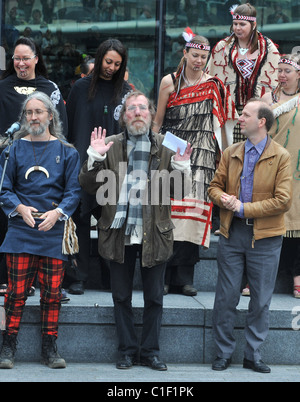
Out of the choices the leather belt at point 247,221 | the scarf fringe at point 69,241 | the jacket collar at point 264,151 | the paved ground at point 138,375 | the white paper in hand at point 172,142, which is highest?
the white paper in hand at point 172,142

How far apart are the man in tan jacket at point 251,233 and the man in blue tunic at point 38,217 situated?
1.07 meters

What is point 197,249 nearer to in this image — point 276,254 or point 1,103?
point 276,254

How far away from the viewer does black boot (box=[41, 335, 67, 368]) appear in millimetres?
5441

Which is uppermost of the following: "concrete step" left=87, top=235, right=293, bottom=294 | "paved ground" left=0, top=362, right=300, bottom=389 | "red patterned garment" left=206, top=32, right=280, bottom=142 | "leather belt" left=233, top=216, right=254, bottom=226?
"red patterned garment" left=206, top=32, right=280, bottom=142

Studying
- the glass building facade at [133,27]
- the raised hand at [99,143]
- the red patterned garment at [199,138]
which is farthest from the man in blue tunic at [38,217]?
the glass building facade at [133,27]

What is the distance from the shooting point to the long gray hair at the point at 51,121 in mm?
5570

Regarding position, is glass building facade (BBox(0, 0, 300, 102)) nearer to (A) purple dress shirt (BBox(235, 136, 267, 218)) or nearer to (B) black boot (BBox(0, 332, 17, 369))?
(A) purple dress shirt (BBox(235, 136, 267, 218))

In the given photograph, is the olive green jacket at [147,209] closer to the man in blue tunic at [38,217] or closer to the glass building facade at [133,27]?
the man in blue tunic at [38,217]

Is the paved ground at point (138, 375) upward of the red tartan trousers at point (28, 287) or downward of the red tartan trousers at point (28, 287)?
downward

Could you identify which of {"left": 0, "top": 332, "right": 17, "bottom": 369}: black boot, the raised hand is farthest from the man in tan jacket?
{"left": 0, "top": 332, "right": 17, "bottom": 369}: black boot

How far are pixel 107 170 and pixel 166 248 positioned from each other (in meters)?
0.67

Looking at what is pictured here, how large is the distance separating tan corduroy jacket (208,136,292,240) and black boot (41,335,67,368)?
142cm

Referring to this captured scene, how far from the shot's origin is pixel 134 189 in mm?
5457

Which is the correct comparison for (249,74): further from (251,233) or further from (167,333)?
(167,333)
